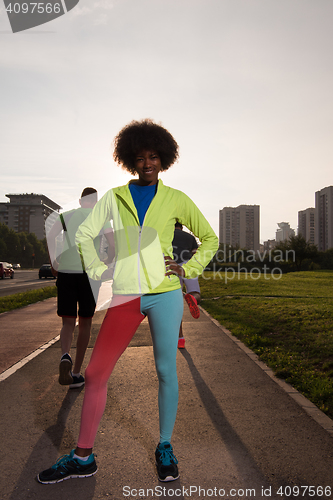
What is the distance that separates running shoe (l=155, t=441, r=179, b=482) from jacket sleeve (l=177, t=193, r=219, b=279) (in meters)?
1.14

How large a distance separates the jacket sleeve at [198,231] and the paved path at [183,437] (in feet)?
4.41

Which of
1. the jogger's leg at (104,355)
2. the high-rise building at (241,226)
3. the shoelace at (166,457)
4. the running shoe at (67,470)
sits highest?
the high-rise building at (241,226)

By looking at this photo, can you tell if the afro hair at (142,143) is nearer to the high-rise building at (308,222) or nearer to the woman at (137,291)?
the woman at (137,291)

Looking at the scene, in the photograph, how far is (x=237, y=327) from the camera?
8.59m

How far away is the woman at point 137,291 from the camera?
2486 millimetres

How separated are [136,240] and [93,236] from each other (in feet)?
0.92

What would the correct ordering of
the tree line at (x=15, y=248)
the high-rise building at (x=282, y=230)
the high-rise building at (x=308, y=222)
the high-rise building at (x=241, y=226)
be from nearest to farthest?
the tree line at (x=15, y=248)
the high-rise building at (x=308, y=222)
the high-rise building at (x=241, y=226)
the high-rise building at (x=282, y=230)

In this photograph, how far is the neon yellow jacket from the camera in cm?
249

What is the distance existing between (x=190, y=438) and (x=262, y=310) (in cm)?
833

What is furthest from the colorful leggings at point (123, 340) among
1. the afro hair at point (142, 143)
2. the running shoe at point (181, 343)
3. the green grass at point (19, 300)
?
the green grass at point (19, 300)

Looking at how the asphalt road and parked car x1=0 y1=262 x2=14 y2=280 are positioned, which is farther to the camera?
parked car x1=0 y1=262 x2=14 y2=280

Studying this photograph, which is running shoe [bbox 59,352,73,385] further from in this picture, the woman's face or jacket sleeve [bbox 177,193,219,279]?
the woman's face

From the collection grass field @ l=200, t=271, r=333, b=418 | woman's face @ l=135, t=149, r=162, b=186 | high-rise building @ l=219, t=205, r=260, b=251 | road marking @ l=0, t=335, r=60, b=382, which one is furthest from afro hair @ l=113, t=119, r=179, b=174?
high-rise building @ l=219, t=205, r=260, b=251

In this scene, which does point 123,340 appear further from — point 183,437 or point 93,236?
point 183,437
